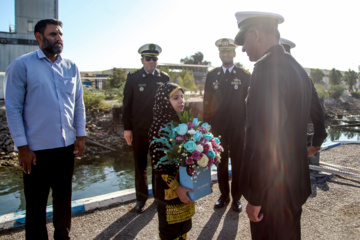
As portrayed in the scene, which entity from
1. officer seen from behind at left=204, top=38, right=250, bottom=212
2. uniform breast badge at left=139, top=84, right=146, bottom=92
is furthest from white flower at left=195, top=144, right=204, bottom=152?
uniform breast badge at left=139, top=84, right=146, bottom=92

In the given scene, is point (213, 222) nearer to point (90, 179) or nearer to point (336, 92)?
point (90, 179)

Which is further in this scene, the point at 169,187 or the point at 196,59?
the point at 196,59

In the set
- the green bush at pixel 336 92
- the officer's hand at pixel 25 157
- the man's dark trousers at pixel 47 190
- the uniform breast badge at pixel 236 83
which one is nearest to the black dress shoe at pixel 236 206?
the uniform breast badge at pixel 236 83

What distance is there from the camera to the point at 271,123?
1630mm

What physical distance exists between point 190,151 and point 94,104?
16.8 meters

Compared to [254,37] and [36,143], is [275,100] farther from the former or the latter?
[36,143]

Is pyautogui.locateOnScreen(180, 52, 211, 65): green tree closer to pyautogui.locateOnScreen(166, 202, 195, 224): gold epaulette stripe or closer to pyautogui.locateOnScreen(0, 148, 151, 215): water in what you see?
pyautogui.locateOnScreen(0, 148, 151, 215): water

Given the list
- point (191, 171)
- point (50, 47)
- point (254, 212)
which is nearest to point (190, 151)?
point (191, 171)

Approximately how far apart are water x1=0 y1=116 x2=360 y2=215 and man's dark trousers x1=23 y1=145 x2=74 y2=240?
4.24 metres

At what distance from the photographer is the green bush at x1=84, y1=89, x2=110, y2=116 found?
57.2ft

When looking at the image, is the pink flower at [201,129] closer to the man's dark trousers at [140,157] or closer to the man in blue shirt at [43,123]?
the man in blue shirt at [43,123]

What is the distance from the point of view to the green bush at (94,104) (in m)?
17.4

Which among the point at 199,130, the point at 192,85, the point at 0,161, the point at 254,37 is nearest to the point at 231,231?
the point at 199,130

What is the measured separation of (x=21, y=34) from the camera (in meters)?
30.8
